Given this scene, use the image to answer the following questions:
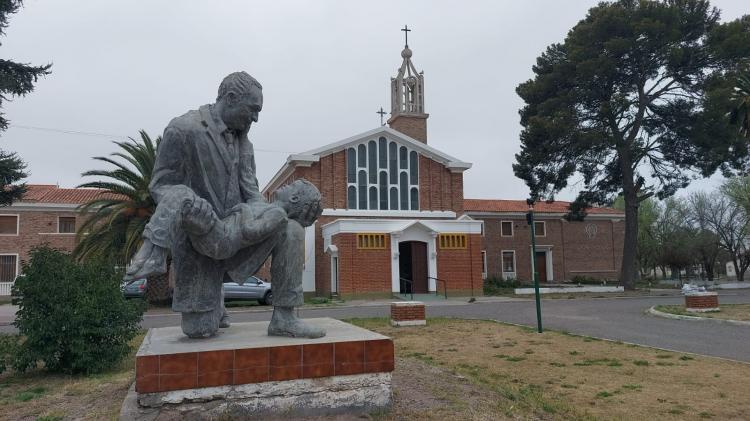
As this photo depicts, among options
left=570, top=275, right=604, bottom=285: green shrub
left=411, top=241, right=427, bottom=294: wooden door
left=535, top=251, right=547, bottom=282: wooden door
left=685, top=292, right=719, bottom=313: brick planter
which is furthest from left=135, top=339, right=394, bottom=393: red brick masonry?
left=535, top=251, right=547, bottom=282: wooden door

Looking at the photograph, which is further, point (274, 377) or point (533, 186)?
point (533, 186)

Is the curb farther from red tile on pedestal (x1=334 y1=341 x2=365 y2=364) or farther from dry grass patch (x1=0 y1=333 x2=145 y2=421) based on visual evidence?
dry grass patch (x1=0 y1=333 x2=145 y2=421)

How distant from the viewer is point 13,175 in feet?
58.6

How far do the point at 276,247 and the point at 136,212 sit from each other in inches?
676

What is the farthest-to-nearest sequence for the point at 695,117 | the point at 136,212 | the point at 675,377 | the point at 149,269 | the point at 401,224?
the point at 695,117 < the point at 401,224 < the point at 136,212 < the point at 675,377 < the point at 149,269

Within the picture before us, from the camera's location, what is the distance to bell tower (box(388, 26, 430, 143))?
112 feet

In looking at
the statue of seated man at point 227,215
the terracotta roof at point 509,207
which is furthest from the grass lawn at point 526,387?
the terracotta roof at point 509,207

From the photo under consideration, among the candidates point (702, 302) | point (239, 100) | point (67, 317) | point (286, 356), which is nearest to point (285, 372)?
point (286, 356)

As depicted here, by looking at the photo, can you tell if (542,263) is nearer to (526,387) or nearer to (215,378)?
(526,387)

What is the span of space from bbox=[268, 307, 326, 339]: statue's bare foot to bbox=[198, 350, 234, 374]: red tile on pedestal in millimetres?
608

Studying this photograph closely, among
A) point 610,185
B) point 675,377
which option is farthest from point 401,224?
point 675,377

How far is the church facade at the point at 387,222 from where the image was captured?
25234 millimetres

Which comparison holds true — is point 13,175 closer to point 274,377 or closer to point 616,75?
point 274,377

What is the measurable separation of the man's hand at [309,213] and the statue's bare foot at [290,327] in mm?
685
